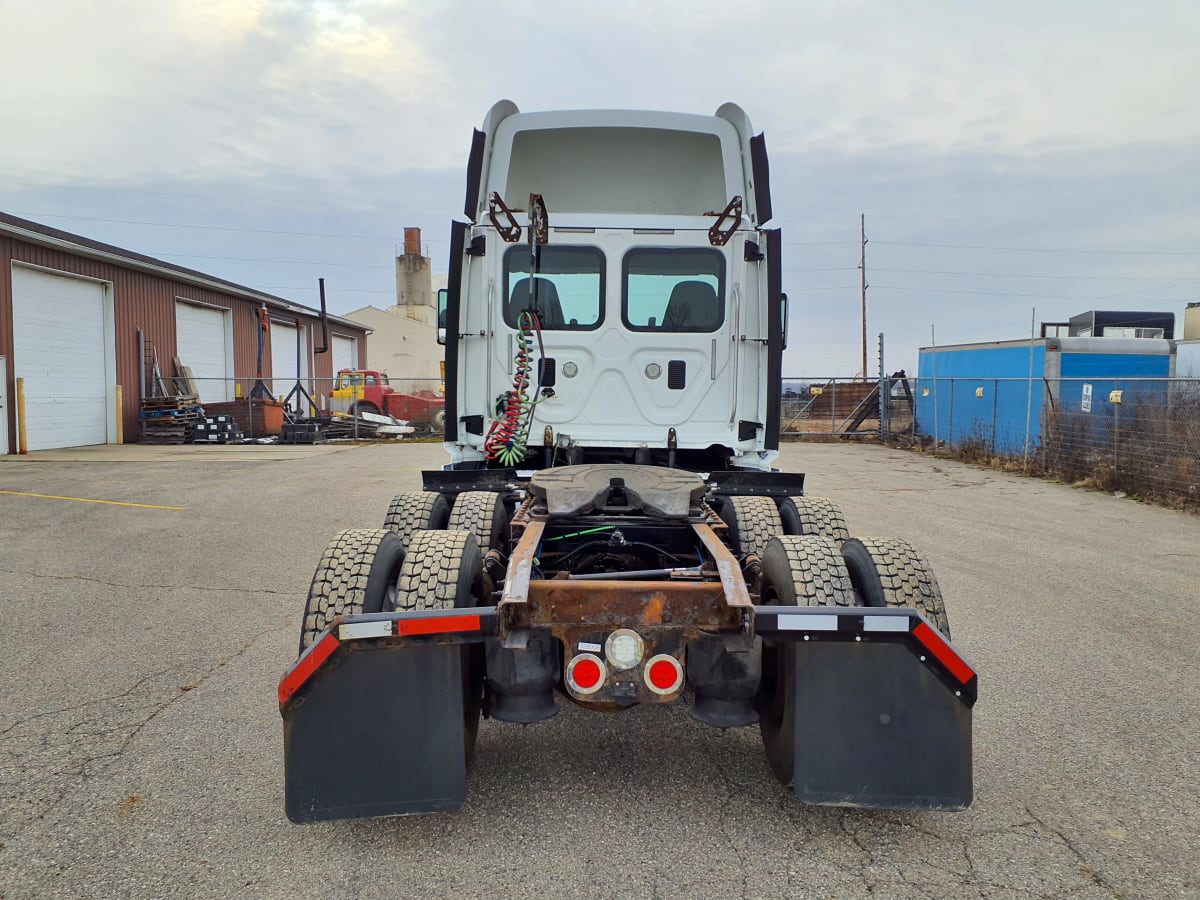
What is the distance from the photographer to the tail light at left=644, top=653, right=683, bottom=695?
9.18 feet

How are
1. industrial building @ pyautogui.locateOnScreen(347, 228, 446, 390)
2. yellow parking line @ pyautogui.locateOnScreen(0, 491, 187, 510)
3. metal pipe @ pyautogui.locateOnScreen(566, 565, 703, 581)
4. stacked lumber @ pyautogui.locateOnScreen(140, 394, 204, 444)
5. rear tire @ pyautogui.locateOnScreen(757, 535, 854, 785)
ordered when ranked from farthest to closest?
industrial building @ pyautogui.locateOnScreen(347, 228, 446, 390) < stacked lumber @ pyautogui.locateOnScreen(140, 394, 204, 444) < yellow parking line @ pyautogui.locateOnScreen(0, 491, 187, 510) < metal pipe @ pyautogui.locateOnScreen(566, 565, 703, 581) < rear tire @ pyautogui.locateOnScreen(757, 535, 854, 785)

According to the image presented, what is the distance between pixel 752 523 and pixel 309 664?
2469mm

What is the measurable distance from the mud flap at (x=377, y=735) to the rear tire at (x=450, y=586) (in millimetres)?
125

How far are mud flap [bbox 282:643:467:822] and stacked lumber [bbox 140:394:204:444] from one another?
21488 mm

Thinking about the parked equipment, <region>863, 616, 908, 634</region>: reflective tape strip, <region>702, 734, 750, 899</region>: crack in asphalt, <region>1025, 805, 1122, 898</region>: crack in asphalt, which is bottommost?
<region>702, 734, 750, 899</region>: crack in asphalt

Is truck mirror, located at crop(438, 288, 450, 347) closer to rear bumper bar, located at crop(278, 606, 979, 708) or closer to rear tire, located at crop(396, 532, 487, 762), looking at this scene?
rear tire, located at crop(396, 532, 487, 762)

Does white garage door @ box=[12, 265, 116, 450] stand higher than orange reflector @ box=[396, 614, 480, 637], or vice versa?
white garage door @ box=[12, 265, 116, 450]

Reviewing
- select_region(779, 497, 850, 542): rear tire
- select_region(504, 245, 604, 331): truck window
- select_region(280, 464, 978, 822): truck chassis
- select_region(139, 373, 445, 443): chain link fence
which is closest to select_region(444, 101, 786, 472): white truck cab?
select_region(504, 245, 604, 331): truck window

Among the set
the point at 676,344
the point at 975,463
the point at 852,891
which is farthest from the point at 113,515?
the point at 975,463

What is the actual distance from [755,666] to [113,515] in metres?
9.83

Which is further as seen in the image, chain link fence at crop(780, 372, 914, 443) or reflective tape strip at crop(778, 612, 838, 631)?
chain link fence at crop(780, 372, 914, 443)

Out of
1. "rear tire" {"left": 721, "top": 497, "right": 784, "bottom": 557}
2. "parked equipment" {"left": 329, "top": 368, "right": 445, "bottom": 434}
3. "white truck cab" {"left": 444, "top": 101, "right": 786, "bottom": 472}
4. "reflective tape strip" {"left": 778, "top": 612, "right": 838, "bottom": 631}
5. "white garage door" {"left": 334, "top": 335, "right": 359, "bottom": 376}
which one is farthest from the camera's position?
"white garage door" {"left": 334, "top": 335, "right": 359, "bottom": 376}

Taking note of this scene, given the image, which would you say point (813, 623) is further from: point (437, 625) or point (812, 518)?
point (812, 518)

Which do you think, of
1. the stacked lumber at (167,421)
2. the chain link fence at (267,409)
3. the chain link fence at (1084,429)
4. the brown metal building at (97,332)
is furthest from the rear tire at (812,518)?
the stacked lumber at (167,421)
